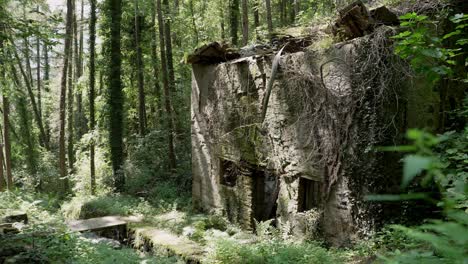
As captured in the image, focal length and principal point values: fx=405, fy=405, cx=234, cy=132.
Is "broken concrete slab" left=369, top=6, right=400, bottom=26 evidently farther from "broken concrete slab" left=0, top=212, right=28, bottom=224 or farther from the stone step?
"broken concrete slab" left=0, top=212, right=28, bottom=224

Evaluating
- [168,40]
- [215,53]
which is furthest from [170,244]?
[168,40]

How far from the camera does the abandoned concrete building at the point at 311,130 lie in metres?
6.44

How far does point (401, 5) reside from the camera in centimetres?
729

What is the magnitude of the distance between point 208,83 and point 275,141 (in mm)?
3267

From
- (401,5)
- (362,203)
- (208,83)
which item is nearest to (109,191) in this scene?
(208,83)

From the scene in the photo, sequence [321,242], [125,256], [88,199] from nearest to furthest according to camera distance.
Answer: [321,242] → [125,256] → [88,199]

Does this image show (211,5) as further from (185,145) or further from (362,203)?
(362,203)

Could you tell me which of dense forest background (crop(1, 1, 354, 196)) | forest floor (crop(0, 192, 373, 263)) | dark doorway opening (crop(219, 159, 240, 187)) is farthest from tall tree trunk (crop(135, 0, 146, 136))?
dark doorway opening (crop(219, 159, 240, 187))

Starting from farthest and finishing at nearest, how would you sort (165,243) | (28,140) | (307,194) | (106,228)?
(28,140) < (106,228) < (165,243) < (307,194)

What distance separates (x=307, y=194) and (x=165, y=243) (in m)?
3.27

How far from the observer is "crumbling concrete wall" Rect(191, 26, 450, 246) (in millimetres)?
6438

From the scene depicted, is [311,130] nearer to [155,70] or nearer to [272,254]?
[272,254]

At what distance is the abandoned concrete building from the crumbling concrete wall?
17 mm

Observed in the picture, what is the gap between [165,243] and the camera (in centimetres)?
877
